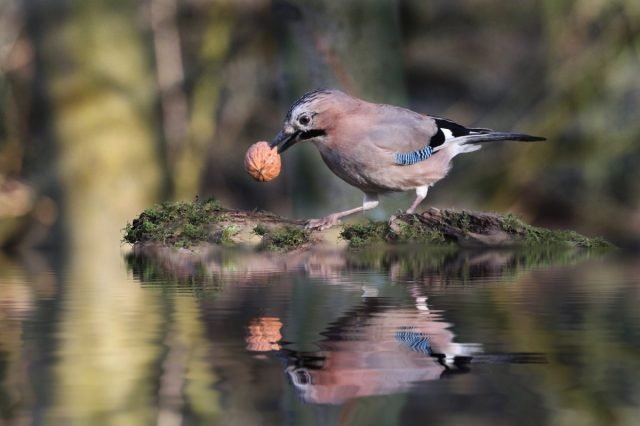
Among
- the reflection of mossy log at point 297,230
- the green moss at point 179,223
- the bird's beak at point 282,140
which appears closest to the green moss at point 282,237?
the reflection of mossy log at point 297,230

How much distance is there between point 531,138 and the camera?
19.4 ft

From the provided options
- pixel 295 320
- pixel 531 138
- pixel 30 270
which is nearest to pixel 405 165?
pixel 531 138

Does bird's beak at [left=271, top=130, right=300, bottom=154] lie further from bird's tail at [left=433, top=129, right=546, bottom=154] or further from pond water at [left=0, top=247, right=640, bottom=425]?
bird's tail at [left=433, top=129, right=546, bottom=154]

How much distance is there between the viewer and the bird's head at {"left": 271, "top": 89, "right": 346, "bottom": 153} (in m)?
5.09

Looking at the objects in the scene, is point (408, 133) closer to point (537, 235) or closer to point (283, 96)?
point (537, 235)

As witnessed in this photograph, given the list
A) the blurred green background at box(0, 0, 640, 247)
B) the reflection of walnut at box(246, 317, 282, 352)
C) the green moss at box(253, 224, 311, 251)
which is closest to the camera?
the reflection of walnut at box(246, 317, 282, 352)

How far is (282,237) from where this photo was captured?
198 inches

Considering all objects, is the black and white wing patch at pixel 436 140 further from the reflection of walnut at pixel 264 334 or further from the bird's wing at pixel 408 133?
the reflection of walnut at pixel 264 334

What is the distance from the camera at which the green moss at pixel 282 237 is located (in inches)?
197

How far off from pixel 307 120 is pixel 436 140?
27.8 inches

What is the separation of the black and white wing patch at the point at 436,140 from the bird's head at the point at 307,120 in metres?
0.38

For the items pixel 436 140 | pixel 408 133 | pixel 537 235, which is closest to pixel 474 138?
pixel 436 140

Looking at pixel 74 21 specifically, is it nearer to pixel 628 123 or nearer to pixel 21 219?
pixel 21 219

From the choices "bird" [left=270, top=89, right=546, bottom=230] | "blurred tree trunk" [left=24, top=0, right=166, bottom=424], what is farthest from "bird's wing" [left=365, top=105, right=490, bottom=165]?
"blurred tree trunk" [left=24, top=0, right=166, bottom=424]
